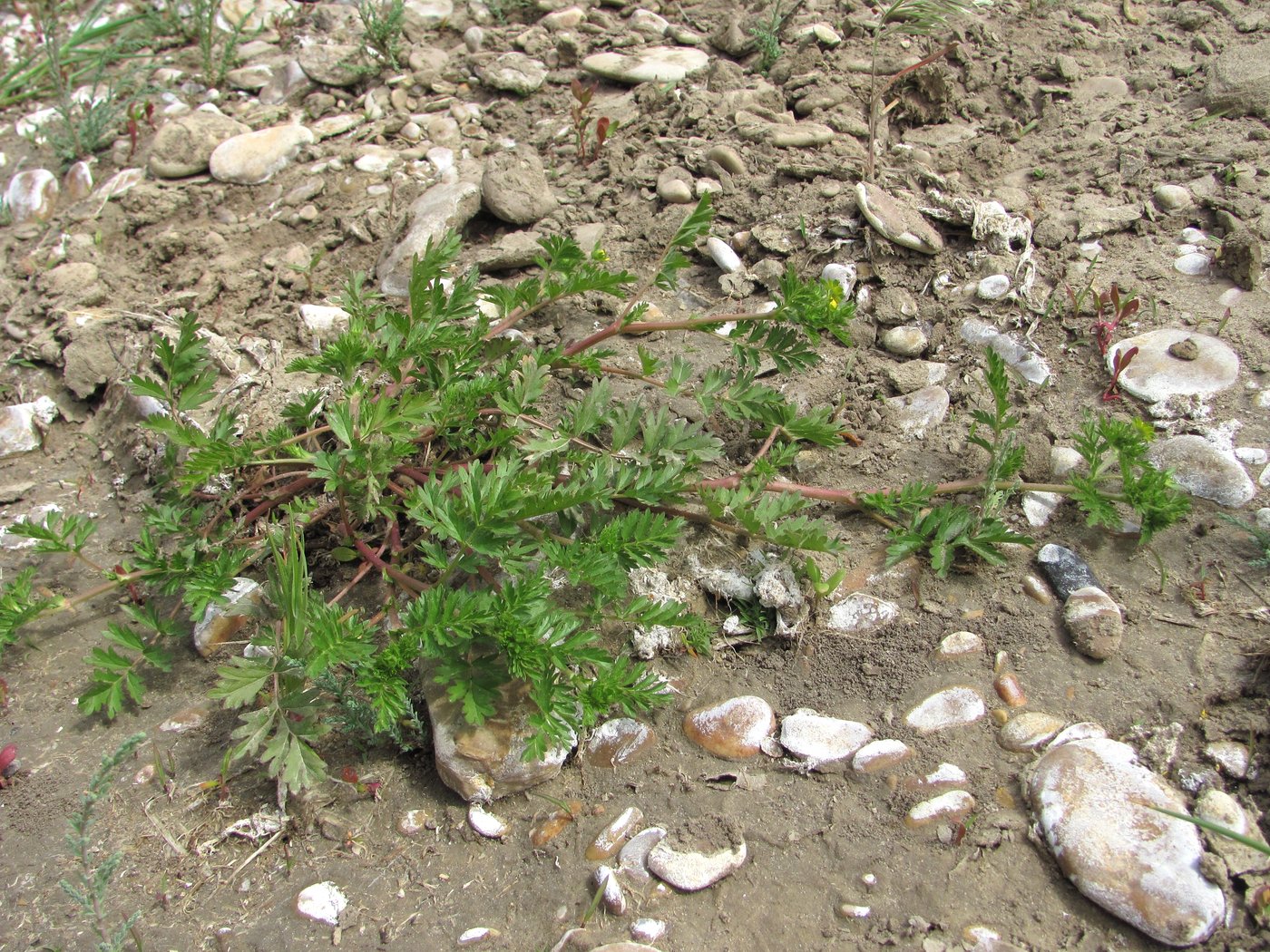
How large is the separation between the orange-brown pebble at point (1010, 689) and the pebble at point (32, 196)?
4.76 meters

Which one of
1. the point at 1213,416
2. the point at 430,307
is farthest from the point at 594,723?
the point at 1213,416

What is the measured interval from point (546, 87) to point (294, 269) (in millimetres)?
1716

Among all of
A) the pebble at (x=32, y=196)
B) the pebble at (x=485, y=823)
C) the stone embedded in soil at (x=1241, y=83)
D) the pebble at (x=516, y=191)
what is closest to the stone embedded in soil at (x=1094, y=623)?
the pebble at (x=485, y=823)

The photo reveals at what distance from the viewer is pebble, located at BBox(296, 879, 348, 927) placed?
2328mm

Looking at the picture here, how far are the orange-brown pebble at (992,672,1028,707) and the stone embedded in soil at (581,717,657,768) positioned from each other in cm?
92

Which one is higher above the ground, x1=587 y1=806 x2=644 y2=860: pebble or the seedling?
the seedling

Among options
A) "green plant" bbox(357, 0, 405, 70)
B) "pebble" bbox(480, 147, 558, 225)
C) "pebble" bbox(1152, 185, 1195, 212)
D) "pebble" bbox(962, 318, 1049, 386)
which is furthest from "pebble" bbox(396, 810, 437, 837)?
"green plant" bbox(357, 0, 405, 70)

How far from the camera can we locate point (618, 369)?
3182mm

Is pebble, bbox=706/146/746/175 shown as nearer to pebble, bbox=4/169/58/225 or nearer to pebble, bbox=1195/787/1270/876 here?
pebble, bbox=1195/787/1270/876

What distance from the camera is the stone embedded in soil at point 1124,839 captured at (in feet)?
6.64

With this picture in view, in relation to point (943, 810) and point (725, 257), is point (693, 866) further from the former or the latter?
point (725, 257)

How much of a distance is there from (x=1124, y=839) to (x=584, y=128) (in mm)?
3460

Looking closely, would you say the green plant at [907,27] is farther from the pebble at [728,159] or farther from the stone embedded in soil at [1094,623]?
the stone embedded in soil at [1094,623]

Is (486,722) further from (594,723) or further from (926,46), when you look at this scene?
(926,46)
